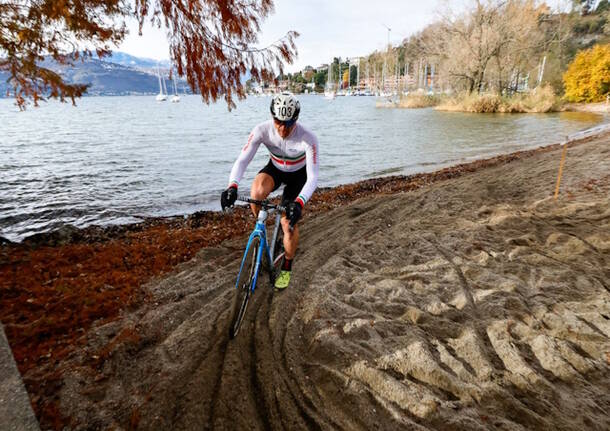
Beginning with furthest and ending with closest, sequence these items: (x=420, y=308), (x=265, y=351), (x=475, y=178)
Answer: (x=475, y=178) < (x=420, y=308) < (x=265, y=351)

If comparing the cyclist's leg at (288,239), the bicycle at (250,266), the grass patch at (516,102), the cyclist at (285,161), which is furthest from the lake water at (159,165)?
the grass patch at (516,102)

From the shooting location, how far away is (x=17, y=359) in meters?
3.18

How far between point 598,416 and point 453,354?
1080 mm

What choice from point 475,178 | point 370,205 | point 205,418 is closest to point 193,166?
point 370,205

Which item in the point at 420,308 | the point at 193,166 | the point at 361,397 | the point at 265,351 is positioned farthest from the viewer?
the point at 193,166

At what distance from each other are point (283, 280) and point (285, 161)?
→ 177 cm

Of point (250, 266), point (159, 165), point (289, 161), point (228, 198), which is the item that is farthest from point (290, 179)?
point (159, 165)

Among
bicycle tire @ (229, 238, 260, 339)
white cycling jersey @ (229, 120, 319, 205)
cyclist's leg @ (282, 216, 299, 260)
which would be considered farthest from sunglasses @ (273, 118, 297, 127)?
bicycle tire @ (229, 238, 260, 339)

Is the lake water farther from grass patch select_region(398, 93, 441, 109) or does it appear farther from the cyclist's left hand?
grass patch select_region(398, 93, 441, 109)

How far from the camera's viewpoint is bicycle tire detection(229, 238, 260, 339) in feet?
12.0

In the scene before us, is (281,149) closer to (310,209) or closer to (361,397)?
(361,397)

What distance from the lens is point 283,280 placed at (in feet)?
15.5

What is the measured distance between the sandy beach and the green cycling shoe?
0.53ft

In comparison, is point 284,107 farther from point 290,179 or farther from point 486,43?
point 486,43
